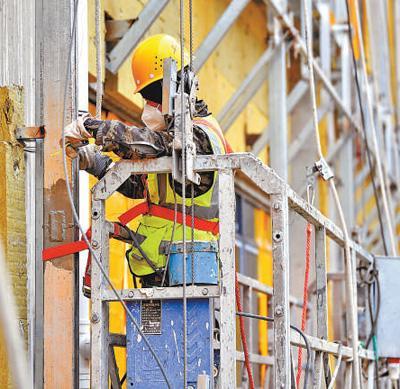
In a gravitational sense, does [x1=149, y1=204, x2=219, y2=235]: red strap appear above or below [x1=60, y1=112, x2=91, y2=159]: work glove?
below

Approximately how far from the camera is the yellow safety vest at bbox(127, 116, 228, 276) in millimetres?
4691

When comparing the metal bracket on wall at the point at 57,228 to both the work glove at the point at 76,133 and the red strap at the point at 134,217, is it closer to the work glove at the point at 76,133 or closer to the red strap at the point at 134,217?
the red strap at the point at 134,217

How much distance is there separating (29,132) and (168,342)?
1143 millimetres

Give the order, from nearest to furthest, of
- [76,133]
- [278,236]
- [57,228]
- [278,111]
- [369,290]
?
[278,236] → [76,133] → [57,228] → [369,290] → [278,111]

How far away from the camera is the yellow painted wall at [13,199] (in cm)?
484

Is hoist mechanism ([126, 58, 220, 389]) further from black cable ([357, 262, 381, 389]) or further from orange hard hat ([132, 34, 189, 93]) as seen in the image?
black cable ([357, 262, 381, 389])

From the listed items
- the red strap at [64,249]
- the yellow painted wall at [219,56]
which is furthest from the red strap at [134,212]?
the yellow painted wall at [219,56]

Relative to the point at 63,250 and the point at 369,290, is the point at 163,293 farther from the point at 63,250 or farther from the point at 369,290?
the point at 369,290

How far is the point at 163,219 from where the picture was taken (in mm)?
4758

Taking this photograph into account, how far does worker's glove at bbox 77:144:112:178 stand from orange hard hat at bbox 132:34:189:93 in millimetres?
332

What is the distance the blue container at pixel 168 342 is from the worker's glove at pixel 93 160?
652 mm

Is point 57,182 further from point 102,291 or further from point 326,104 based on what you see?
point 326,104

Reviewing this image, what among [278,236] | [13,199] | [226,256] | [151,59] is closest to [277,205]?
[278,236]

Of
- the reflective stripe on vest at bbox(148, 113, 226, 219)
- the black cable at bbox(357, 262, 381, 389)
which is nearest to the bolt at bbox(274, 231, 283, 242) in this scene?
the reflective stripe on vest at bbox(148, 113, 226, 219)
